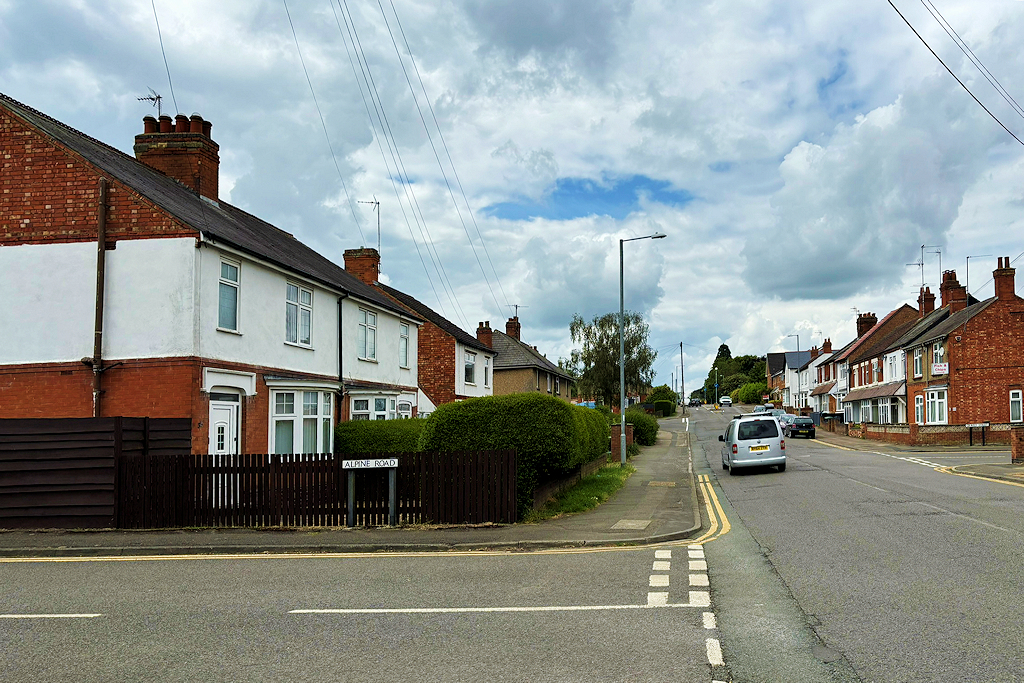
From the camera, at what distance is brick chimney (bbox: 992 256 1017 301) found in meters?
43.8

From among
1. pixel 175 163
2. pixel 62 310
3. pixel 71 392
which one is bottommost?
pixel 71 392

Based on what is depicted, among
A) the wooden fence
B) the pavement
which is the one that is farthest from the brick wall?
the pavement

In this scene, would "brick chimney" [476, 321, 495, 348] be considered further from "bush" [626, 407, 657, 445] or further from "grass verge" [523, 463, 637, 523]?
"grass verge" [523, 463, 637, 523]

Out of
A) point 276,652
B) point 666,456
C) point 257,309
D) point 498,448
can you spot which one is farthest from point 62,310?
point 666,456

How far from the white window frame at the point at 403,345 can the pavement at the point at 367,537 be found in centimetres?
1710

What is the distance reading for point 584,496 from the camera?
57.8 ft

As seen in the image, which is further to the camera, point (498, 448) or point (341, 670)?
point (498, 448)

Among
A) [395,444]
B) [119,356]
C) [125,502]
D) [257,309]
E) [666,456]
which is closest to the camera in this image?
[125,502]

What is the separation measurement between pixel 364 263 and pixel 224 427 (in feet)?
66.6

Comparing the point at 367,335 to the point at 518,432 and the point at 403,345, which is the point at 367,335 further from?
the point at 518,432

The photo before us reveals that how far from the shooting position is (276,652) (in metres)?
6.43

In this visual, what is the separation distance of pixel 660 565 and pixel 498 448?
4.69 metres

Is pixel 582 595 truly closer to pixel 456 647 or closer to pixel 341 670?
pixel 456 647

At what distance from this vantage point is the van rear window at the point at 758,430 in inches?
1031
